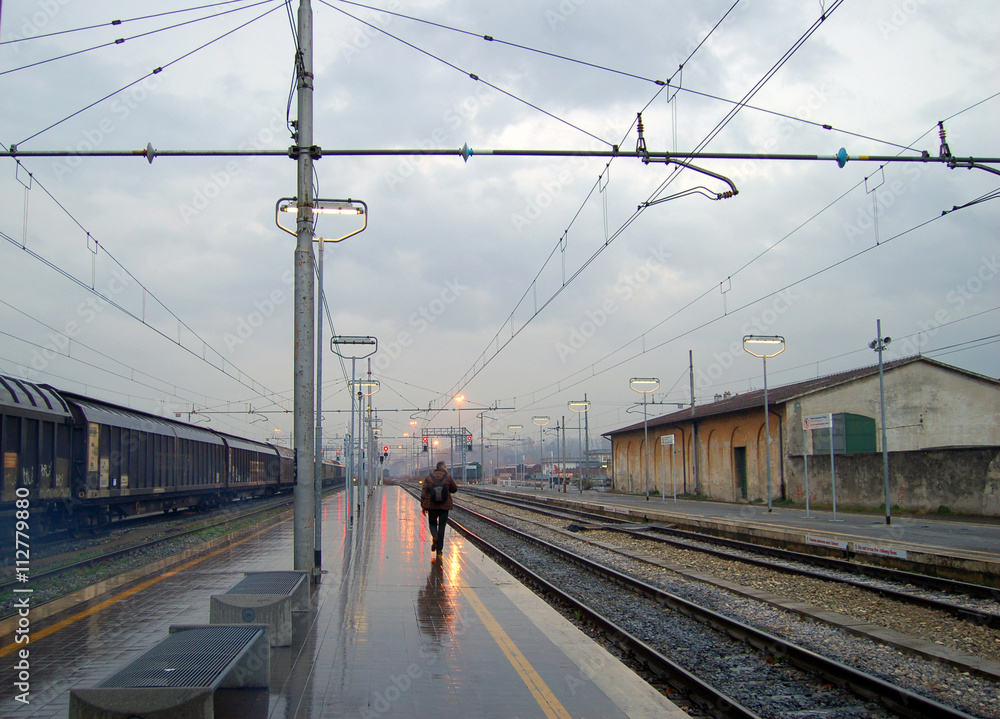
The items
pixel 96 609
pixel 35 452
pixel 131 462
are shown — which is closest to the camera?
pixel 96 609

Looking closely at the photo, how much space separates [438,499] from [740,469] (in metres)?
25.8

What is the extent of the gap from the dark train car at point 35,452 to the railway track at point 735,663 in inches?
391

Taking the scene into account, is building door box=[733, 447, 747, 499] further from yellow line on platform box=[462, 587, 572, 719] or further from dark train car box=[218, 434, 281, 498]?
yellow line on platform box=[462, 587, 572, 719]

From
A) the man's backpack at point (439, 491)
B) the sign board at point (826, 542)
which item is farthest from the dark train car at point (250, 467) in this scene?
the sign board at point (826, 542)

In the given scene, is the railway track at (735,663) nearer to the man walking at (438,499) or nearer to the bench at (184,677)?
the man walking at (438,499)

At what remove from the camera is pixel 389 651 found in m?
6.66

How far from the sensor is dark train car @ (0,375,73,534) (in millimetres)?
13859

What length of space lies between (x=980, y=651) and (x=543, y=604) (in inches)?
183

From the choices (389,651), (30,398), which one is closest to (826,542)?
(389,651)

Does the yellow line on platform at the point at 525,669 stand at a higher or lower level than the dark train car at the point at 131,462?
lower

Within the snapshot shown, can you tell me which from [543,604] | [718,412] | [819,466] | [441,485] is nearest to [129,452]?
[441,485]

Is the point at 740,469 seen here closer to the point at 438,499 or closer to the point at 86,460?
the point at 438,499

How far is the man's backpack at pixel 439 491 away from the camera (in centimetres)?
1371

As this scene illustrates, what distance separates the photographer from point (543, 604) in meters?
9.07
